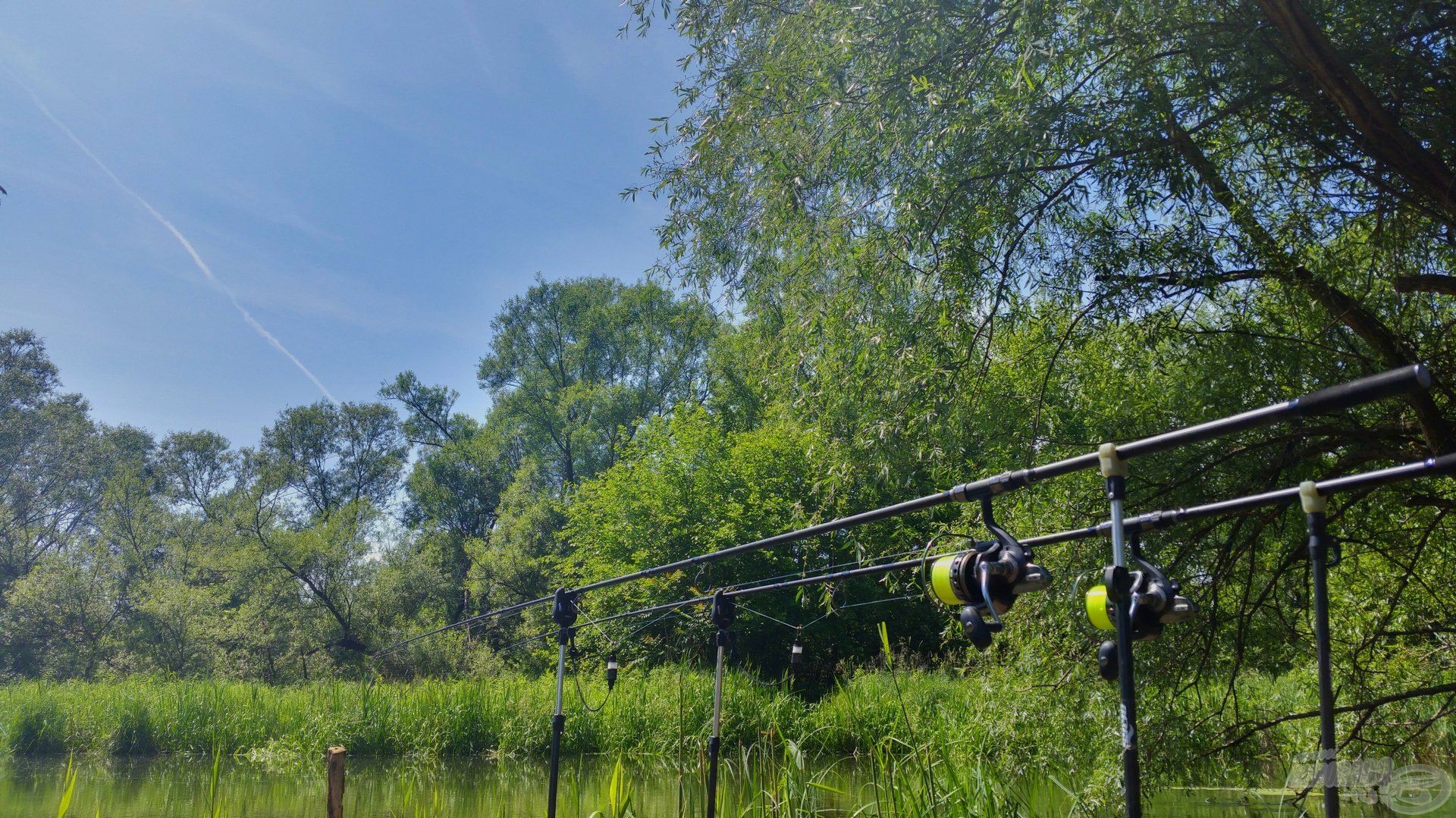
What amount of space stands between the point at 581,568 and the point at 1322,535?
20624 mm

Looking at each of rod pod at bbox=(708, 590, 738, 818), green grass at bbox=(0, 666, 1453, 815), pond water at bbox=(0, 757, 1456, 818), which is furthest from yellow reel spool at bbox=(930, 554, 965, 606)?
green grass at bbox=(0, 666, 1453, 815)

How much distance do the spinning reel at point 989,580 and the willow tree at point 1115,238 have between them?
276 centimetres

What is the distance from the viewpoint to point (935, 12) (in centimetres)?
460

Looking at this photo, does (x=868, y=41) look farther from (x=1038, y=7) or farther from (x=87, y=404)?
(x=87, y=404)

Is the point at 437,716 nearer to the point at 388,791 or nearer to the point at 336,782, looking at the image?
the point at 388,791

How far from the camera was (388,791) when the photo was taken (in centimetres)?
1073

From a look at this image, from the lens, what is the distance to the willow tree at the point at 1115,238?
14.2 feet

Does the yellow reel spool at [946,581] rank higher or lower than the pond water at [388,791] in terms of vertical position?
higher

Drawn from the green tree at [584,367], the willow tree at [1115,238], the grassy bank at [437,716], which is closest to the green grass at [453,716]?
the grassy bank at [437,716]

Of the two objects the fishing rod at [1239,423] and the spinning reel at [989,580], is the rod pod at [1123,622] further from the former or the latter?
the spinning reel at [989,580]

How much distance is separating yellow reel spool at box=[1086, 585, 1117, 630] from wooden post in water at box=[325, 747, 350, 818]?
3.05 metres

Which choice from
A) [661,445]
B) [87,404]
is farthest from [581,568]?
[87,404]

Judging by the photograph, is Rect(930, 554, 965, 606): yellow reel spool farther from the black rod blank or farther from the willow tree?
A: the willow tree

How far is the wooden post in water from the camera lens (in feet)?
12.2
